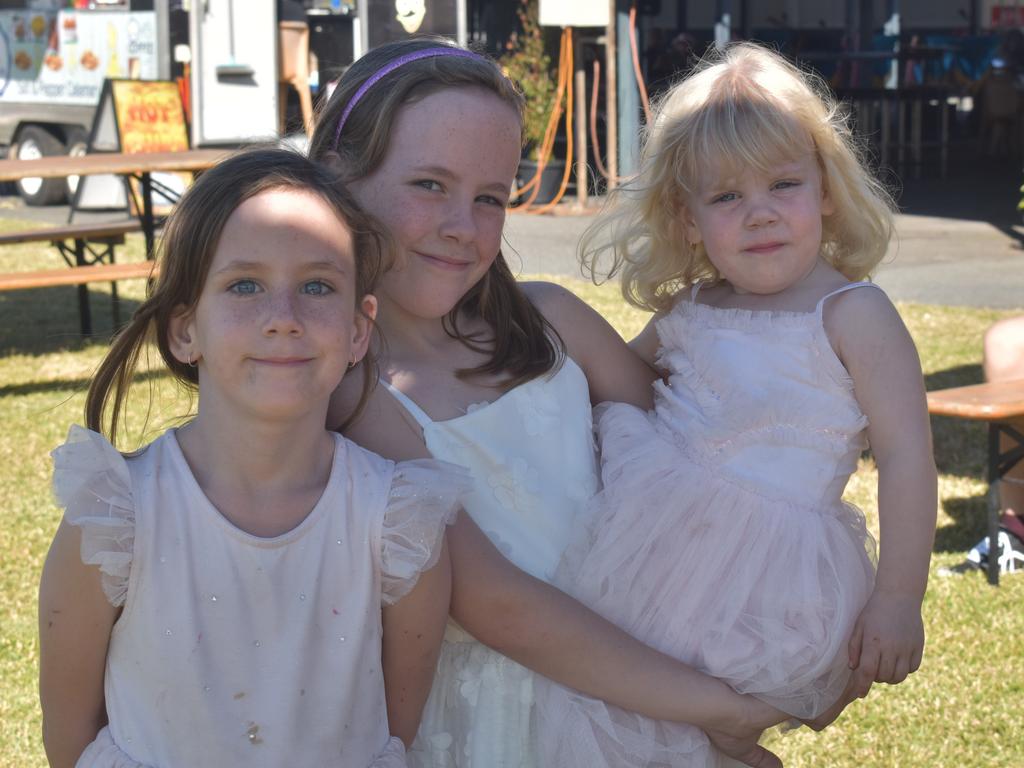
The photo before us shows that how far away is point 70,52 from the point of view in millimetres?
13609

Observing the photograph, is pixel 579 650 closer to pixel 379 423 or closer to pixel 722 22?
pixel 379 423

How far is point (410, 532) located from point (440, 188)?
0.55 meters

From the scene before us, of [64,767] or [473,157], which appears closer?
[64,767]

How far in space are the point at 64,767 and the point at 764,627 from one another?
97 cm

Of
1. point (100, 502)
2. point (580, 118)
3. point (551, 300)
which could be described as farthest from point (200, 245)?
point (580, 118)

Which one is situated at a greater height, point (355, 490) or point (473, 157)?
point (473, 157)

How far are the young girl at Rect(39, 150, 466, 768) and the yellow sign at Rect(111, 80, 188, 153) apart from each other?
36.1 ft

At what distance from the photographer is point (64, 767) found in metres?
1.71

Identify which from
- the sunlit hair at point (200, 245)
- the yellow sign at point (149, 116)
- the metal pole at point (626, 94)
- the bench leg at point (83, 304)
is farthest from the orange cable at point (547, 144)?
the sunlit hair at point (200, 245)

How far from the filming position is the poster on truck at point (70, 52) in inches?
520

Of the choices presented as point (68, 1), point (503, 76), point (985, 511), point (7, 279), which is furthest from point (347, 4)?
point (503, 76)

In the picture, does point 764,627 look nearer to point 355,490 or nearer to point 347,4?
point 355,490

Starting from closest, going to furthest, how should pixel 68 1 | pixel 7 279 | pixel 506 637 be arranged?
pixel 506 637, pixel 7 279, pixel 68 1

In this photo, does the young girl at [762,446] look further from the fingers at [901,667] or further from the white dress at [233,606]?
the white dress at [233,606]
